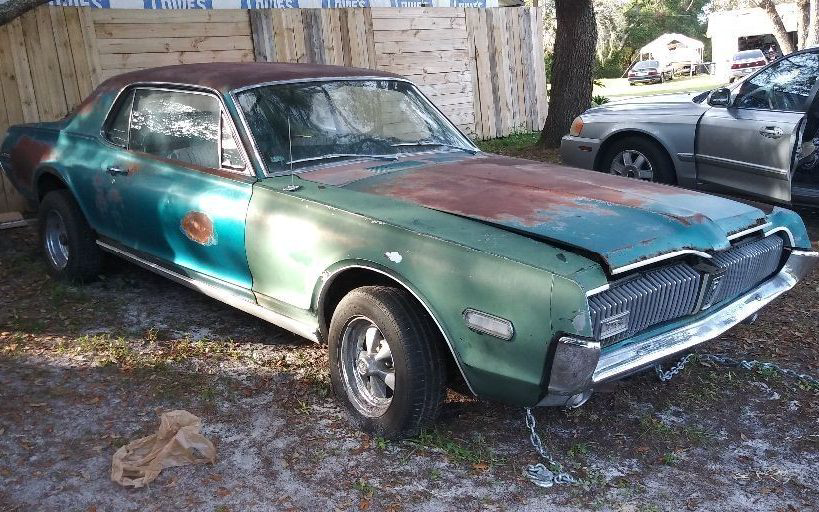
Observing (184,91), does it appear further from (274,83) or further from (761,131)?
(761,131)

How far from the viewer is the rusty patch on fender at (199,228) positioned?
4.21 meters

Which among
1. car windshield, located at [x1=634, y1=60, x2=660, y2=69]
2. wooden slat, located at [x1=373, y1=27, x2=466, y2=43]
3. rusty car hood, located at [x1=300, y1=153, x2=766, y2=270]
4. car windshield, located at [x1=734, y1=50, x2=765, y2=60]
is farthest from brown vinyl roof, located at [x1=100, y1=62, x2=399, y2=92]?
car windshield, located at [x1=634, y1=60, x2=660, y2=69]

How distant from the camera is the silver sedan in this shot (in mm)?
6320

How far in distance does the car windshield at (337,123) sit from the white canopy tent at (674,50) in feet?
164

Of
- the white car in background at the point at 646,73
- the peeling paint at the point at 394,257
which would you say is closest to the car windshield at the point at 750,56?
the white car in background at the point at 646,73

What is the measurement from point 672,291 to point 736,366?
128 centimetres

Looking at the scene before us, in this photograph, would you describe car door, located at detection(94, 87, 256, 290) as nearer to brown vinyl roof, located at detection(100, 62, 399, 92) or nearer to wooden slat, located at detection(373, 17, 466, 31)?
brown vinyl roof, located at detection(100, 62, 399, 92)

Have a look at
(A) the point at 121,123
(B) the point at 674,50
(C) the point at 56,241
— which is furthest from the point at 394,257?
(B) the point at 674,50

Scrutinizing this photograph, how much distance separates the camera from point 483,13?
11797mm

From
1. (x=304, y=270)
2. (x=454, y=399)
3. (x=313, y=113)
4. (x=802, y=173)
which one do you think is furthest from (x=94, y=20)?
(x=802, y=173)

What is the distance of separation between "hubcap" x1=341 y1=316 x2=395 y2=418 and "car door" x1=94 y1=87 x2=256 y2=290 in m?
0.75

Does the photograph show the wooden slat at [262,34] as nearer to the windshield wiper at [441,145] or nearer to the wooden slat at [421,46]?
the wooden slat at [421,46]

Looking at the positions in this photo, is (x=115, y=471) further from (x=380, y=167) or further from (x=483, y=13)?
(x=483, y=13)

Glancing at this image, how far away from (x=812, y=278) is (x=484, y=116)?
22.3 ft
